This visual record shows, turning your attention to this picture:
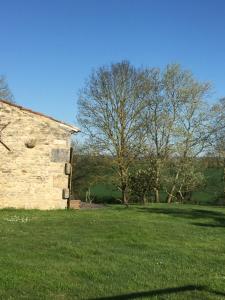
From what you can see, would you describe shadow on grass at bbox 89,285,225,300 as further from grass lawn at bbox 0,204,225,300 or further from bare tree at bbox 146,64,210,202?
bare tree at bbox 146,64,210,202

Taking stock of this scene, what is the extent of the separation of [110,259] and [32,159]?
10.9 metres

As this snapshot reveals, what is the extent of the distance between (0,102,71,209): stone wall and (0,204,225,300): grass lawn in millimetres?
3997

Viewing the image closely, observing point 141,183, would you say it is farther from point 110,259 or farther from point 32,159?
point 110,259

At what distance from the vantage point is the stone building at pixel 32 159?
19.5 metres

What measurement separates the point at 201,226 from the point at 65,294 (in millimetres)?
9175

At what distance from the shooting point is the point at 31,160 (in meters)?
19.8

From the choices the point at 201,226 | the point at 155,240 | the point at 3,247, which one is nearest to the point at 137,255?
the point at 155,240

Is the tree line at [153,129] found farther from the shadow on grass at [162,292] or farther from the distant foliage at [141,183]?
the shadow on grass at [162,292]

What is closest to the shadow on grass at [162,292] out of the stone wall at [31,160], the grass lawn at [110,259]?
the grass lawn at [110,259]

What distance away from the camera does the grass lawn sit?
741cm

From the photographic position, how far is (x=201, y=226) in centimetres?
1555

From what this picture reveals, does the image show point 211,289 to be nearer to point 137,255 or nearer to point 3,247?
point 137,255

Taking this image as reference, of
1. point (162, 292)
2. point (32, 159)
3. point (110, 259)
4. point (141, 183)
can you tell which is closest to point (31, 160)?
point (32, 159)

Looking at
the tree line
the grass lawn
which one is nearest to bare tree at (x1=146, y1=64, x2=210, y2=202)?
the tree line
